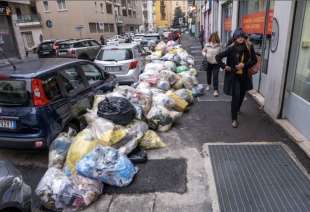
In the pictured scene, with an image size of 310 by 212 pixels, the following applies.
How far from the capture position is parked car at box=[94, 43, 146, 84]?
766 centimetres

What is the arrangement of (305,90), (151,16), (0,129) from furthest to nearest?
(151,16)
(305,90)
(0,129)

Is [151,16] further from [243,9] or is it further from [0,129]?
[0,129]

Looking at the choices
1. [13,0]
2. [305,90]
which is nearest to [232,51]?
[305,90]

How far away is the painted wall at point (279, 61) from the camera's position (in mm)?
4207

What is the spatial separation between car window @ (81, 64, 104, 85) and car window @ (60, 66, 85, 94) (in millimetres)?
385

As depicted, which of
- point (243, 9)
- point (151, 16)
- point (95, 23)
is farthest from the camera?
point (151, 16)

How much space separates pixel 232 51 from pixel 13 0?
652 inches

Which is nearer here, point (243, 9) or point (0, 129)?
point (0, 129)

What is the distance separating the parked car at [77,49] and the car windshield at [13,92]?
36.0 ft

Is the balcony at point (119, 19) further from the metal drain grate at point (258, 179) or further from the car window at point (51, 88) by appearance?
the metal drain grate at point (258, 179)

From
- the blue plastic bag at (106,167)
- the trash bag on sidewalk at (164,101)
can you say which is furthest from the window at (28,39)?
the blue plastic bag at (106,167)

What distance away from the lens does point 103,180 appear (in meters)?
3.01

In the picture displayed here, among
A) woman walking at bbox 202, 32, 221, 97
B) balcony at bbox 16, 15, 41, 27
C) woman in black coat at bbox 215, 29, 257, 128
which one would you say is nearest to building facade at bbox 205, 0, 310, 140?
woman in black coat at bbox 215, 29, 257, 128

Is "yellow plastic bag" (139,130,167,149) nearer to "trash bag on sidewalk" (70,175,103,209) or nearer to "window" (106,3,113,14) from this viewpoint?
"trash bag on sidewalk" (70,175,103,209)
